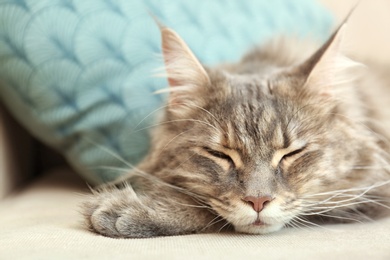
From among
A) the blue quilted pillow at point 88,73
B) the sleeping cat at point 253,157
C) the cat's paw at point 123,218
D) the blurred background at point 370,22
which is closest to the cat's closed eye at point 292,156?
the sleeping cat at point 253,157

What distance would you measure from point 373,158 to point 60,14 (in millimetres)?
1025

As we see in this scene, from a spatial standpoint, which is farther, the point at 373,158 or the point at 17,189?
the point at 17,189

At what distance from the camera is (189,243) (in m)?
1.10

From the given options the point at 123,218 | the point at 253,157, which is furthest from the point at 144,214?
the point at 253,157

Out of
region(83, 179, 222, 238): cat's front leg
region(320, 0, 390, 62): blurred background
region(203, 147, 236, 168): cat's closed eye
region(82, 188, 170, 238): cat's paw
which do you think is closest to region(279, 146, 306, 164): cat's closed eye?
region(203, 147, 236, 168): cat's closed eye

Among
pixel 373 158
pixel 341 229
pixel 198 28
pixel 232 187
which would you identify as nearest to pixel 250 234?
pixel 232 187

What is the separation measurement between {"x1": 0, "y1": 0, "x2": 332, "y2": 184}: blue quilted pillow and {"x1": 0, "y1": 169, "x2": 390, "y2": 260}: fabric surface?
38cm

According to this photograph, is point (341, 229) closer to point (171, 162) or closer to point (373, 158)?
point (373, 158)

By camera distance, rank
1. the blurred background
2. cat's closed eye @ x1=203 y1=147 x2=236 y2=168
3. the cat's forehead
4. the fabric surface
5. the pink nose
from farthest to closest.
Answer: the blurred background
the cat's forehead
cat's closed eye @ x1=203 y1=147 x2=236 y2=168
the pink nose
the fabric surface

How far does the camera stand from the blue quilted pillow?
162 cm

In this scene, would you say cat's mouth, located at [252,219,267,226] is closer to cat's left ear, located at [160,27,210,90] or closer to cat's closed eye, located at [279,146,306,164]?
cat's closed eye, located at [279,146,306,164]

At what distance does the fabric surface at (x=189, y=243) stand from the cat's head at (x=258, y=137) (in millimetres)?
81

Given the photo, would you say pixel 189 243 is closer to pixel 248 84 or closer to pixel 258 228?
pixel 258 228

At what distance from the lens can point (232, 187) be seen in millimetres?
1216
